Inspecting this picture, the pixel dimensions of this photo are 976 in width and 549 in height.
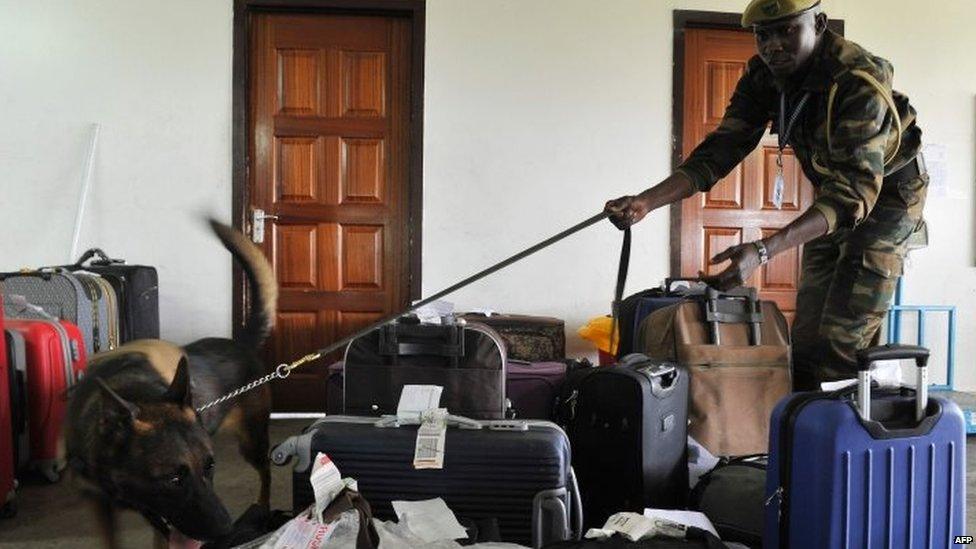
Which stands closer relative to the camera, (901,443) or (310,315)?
(901,443)

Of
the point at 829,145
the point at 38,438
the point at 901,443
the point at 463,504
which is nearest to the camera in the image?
the point at 901,443

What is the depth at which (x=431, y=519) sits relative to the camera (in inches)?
57.5

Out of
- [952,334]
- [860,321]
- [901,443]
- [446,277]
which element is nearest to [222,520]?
[901,443]

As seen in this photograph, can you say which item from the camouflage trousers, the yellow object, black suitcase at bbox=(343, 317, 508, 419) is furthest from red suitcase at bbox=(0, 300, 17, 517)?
the camouflage trousers

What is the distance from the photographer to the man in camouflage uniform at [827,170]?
5.49 ft

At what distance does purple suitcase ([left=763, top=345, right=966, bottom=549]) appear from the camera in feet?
4.68

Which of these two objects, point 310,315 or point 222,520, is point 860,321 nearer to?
point 222,520

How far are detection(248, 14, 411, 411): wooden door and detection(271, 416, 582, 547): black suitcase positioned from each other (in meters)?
2.33

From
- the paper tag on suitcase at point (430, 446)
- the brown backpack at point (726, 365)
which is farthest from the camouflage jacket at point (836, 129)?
the paper tag on suitcase at point (430, 446)

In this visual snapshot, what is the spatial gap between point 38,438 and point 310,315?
140cm

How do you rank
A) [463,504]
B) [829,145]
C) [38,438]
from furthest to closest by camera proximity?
[38,438] → [829,145] → [463,504]

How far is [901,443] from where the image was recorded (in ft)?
4.77

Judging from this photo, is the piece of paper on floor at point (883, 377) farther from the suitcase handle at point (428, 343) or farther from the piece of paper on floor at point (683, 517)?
the suitcase handle at point (428, 343)

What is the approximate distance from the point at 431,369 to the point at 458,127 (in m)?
2.13
